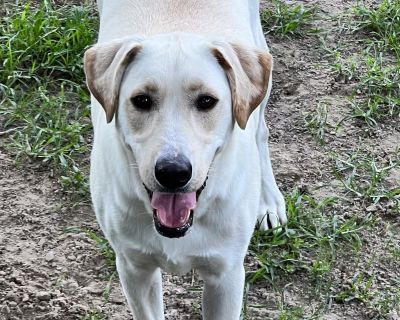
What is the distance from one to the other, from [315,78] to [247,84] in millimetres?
2303

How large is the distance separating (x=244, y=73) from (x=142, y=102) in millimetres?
373

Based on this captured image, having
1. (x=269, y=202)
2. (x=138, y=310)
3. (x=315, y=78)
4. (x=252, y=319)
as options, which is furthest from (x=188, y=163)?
(x=315, y=78)

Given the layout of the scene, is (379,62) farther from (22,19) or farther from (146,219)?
(146,219)

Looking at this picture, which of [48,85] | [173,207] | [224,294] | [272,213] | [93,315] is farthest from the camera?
[48,85]

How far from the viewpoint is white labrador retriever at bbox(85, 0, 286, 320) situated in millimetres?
3104

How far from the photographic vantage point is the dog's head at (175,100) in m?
3.07

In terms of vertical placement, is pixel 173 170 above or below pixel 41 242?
above

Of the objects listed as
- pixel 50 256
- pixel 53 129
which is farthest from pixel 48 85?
pixel 50 256

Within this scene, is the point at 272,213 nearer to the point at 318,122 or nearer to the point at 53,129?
the point at 318,122

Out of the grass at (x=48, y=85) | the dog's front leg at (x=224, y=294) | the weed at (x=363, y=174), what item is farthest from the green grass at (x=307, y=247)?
the grass at (x=48, y=85)

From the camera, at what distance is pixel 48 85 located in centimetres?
538

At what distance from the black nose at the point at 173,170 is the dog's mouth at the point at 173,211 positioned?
0.51ft

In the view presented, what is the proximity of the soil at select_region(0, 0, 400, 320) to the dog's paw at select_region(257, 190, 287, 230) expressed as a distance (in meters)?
0.20

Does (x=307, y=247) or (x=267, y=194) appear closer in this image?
(x=307, y=247)
